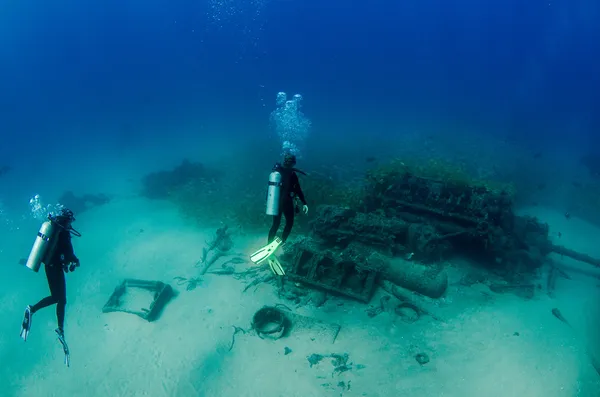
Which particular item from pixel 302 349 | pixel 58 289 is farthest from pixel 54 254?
pixel 302 349

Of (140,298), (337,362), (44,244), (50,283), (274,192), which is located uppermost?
(274,192)

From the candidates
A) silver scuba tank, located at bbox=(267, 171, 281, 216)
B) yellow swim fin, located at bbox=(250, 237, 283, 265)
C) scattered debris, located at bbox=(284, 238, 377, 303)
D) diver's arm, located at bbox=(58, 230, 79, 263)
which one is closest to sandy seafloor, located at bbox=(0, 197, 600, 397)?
scattered debris, located at bbox=(284, 238, 377, 303)

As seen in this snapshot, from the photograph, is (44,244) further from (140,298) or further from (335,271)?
(335,271)

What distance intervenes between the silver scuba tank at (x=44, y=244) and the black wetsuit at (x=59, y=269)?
113 millimetres

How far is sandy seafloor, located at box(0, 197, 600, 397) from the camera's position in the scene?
270 inches

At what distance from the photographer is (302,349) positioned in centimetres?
786

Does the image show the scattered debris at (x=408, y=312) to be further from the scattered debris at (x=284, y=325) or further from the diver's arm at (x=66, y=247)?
the diver's arm at (x=66, y=247)

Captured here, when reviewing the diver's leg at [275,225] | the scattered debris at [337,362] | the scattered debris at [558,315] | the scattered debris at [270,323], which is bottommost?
the scattered debris at [270,323]

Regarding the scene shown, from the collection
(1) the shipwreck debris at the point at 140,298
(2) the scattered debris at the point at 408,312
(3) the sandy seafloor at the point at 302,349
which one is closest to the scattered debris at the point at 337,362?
(3) the sandy seafloor at the point at 302,349

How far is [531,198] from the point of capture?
1697cm

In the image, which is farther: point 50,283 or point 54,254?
point 50,283

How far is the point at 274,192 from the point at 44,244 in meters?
4.47

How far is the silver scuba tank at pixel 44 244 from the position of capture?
6.17 m

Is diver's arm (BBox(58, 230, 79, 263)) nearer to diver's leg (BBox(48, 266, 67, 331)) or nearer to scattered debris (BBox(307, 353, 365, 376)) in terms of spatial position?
diver's leg (BBox(48, 266, 67, 331))
